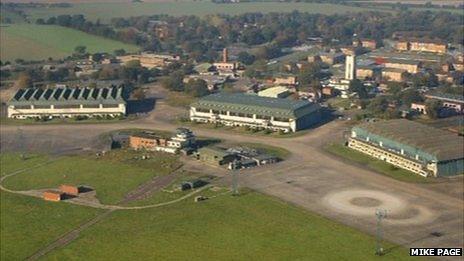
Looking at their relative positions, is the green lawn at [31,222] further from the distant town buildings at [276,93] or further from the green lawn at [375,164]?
the distant town buildings at [276,93]

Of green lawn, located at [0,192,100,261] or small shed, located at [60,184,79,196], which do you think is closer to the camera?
green lawn, located at [0,192,100,261]

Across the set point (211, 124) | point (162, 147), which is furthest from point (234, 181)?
point (211, 124)

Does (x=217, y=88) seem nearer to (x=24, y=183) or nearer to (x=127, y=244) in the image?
(x=24, y=183)

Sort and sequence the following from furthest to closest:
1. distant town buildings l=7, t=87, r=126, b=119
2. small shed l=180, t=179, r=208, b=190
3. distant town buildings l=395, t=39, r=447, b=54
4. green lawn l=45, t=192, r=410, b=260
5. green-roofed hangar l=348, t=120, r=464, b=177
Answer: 1. distant town buildings l=395, t=39, r=447, b=54
2. distant town buildings l=7, t=87, r=126, b=119
3. green-roofed hangar l=348, t=120, r=464, b=177
4. small shed l=180, t=179, r=208, b=190
5. green lawn l=45, t=192, r=410, b=260

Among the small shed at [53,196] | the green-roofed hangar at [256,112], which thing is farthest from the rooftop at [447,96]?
the small shed at [53,196]

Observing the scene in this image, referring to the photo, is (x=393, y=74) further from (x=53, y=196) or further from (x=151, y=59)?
(x=53, y=196)

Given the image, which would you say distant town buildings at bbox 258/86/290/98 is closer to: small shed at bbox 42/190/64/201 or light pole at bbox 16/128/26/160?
light pole at bbox 16/128/26/160

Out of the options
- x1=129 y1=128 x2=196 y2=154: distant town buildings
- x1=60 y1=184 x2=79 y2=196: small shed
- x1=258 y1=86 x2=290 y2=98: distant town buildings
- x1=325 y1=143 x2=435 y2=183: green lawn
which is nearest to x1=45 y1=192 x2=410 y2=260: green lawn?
x1=60 y1=184 x2=79 y2=196: small shed
